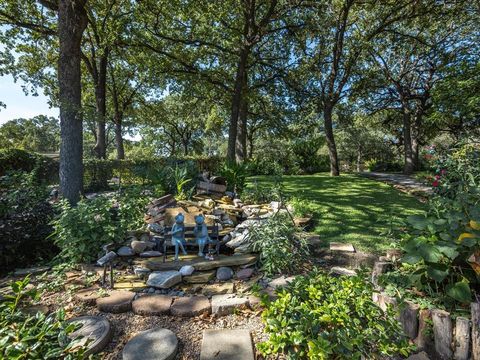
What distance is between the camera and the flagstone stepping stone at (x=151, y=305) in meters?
2.28

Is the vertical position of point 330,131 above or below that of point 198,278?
above

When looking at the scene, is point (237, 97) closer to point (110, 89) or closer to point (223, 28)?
point (223, 28)

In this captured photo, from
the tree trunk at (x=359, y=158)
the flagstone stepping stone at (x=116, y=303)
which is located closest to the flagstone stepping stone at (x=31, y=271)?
the flagstone stepping stone at (x=116, y=303)

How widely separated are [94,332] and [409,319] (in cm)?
233

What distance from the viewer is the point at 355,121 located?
14.6 metres

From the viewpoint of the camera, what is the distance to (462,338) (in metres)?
1.69

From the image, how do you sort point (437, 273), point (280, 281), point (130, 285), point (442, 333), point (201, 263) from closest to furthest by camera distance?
point (442, 333), point (437, 273), point (280, 281), point (130, 285), point (201, 263)

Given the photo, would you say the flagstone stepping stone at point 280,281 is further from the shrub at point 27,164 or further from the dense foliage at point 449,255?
the shrub at point 27,164

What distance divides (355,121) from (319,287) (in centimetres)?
1450

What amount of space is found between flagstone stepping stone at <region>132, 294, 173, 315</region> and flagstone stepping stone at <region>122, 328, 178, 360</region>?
279mm

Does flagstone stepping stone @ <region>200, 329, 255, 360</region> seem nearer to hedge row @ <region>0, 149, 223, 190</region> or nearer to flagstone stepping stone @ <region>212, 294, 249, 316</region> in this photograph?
flagstone stepping stone @ <region>212, 294, 249, 316</region>

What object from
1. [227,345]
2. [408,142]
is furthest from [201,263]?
[408,142]

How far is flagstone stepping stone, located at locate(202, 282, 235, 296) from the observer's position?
2.65 m

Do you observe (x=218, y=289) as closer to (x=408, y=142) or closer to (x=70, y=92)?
(x=70, y=92)
